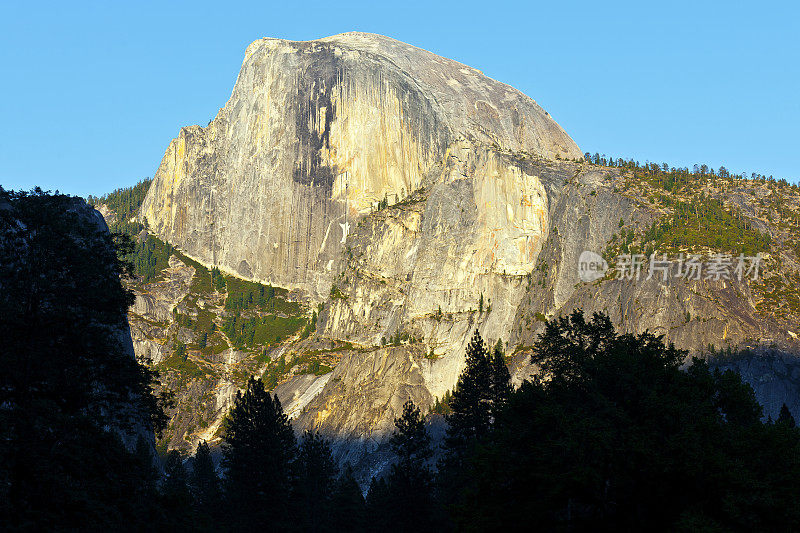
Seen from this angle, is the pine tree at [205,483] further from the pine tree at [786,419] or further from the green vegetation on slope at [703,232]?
the green vegetation on slope at [703,232]

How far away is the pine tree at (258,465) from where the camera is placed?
66938mm

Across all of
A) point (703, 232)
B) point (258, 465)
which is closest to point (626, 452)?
point (258, 465)

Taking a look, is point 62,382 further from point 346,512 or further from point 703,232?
point 703,232

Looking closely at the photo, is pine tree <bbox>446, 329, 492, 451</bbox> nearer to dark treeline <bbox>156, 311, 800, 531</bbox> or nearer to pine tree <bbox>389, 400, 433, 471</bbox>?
pine tree <bbox>389, 400, 433, 471</bbox>

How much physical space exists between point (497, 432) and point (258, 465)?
24.1 meters

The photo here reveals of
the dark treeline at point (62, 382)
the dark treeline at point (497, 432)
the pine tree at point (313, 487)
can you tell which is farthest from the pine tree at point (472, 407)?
the dark treeline at point (62, 382)

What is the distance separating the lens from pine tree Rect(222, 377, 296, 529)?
220ft

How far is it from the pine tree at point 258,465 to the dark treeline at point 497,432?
50.3 ft

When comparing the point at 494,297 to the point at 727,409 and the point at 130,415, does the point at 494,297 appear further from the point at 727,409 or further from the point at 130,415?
the point at 130,415

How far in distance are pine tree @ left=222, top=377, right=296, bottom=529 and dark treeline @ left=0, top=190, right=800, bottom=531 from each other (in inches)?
603

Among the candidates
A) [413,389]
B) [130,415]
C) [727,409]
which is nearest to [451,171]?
[413,389]

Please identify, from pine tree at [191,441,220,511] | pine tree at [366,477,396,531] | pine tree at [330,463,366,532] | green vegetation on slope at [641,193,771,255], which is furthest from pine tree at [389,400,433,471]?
green vegetation on slope at [641,193,771,255]

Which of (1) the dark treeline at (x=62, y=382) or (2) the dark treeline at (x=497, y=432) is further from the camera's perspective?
(2) the dark treeline at (x=497, y=432)

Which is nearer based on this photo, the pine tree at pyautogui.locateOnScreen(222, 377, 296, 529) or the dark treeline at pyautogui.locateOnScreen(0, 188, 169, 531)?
the dark treeline at pyautogui.locateOnScreen(0, 188, 169, 531)
